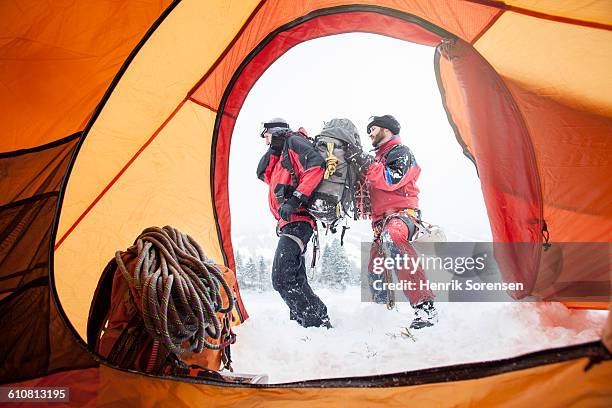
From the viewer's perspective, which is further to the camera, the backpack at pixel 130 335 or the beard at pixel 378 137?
the beard at pixel 378 137

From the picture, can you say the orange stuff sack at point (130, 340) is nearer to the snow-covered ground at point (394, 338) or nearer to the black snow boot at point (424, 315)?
the snow-covered ground at point (394, 338)

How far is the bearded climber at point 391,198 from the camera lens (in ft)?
7.38

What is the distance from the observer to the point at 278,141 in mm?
2496

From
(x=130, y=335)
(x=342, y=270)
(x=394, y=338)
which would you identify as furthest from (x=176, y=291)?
(x=342, y=270)

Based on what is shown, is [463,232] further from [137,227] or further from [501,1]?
[137,227]

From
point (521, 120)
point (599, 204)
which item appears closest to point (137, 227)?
point (521, 120)

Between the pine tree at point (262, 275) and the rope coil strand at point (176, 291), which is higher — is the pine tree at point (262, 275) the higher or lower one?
the higher one

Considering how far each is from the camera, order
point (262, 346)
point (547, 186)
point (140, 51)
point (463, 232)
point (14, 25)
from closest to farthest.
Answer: point (14, 25), point (140, 51), point (547, 186), point (262, 346), point (463, 232)

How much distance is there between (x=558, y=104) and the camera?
1724 mm

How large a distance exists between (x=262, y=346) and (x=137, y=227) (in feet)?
2.43

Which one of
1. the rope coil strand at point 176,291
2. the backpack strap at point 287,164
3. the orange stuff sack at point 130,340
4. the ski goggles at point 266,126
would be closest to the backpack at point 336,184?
the backpack strap at point 287,164

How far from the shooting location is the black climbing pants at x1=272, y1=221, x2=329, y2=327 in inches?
91.0

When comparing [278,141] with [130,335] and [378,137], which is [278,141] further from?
[130,335]

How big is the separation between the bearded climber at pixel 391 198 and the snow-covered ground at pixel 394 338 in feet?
0.68
